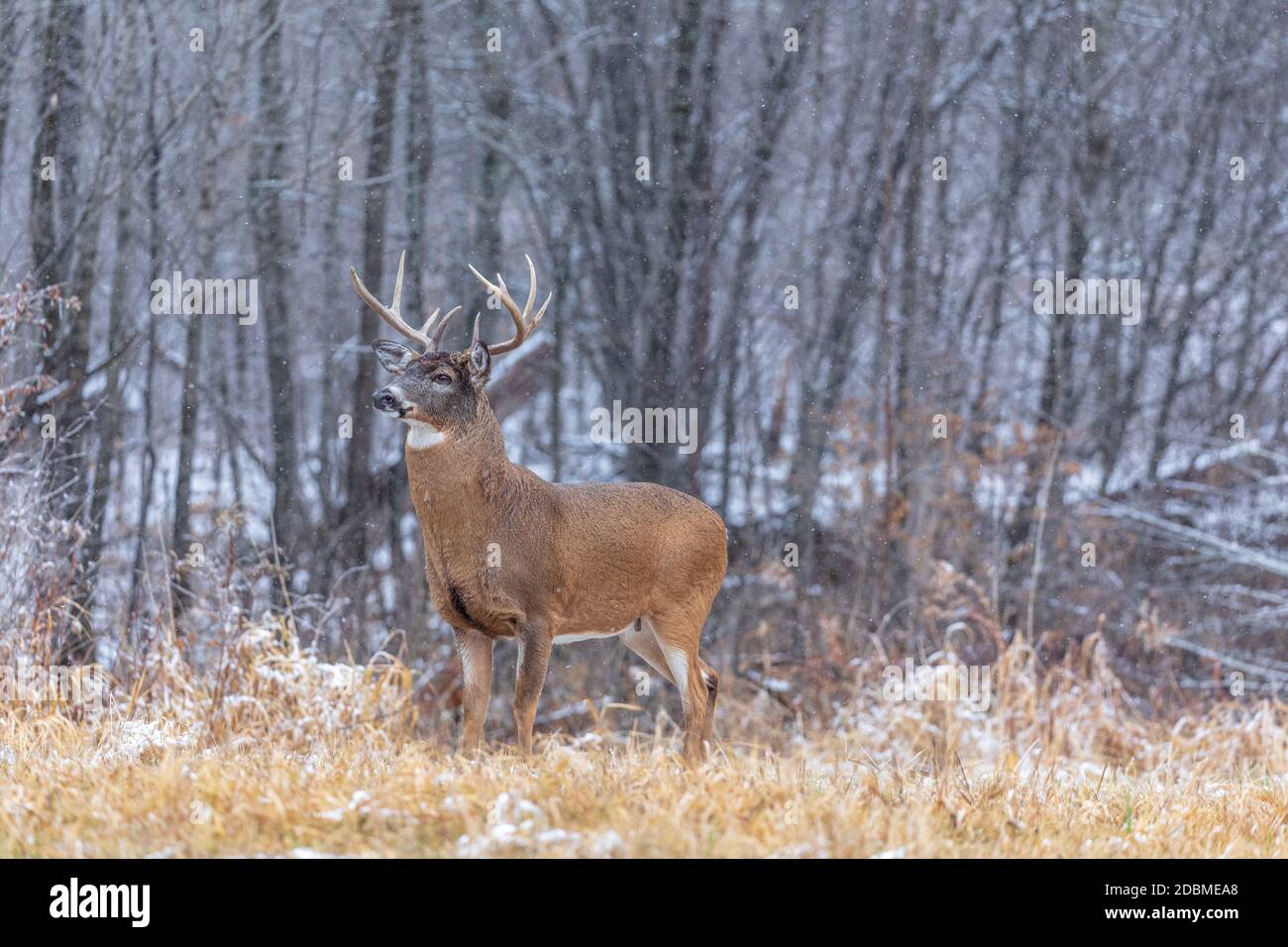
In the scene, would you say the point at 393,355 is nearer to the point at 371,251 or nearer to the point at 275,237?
the point at 371,251

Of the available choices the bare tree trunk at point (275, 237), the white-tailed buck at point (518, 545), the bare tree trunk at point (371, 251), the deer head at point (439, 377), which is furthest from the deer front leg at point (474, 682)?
the bare tree trunk at point (371, 251)

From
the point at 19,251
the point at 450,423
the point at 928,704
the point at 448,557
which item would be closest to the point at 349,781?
the point at 448,557

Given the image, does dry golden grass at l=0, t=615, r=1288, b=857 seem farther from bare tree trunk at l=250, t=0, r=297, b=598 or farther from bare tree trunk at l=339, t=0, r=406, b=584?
bare tree trunk at l=250, t=0, r=297, b=598

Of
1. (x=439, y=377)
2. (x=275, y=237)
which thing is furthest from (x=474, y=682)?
(x=275, y=237)

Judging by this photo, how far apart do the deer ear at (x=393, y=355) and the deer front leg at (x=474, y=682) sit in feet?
3.53

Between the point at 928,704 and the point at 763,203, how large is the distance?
209 inches

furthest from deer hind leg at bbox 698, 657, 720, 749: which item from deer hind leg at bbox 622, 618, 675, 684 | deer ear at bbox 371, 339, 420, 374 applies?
deer ear at bbox 371, 339, 420, 374

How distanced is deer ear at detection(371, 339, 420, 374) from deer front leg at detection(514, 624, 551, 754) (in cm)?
112

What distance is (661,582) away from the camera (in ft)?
21.2

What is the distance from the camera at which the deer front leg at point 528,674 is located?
5.94 m

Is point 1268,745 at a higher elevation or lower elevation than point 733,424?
lower

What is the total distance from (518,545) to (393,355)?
88 cm

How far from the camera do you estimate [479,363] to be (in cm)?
595
